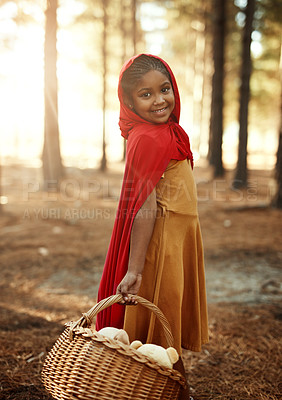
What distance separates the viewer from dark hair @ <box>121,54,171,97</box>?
2.06 m

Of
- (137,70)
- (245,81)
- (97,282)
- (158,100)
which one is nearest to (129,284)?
(158,100)

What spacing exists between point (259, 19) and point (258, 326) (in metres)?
12.7

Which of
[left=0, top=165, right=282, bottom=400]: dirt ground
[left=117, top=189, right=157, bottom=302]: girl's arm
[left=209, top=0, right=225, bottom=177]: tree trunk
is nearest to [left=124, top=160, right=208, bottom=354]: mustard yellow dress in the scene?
[left=117, top=189, right=157, bottom=302]: girl's arm

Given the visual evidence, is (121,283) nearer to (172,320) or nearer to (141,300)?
(141,300)

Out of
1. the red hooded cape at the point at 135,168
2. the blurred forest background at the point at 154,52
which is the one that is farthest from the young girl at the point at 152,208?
the blurred forest background at the point at 154,52

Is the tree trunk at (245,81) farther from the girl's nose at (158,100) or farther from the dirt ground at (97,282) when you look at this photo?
the girl's nose at (158,100)

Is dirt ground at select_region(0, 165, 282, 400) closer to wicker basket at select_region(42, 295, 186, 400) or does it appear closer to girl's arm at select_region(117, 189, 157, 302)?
wicker basket at select_region(42, 295, 186, 400)

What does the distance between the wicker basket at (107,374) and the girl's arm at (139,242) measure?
171 millimetres

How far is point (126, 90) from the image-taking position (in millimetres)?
2104

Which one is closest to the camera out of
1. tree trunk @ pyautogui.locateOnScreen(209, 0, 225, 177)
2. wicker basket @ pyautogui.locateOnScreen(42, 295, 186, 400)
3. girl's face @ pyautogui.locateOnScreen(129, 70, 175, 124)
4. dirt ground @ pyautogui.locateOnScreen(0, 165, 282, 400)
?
wicker basket @ pyautogui.locateOnScreen(42, 295, 186, 400)

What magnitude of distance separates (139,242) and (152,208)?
0.20 m

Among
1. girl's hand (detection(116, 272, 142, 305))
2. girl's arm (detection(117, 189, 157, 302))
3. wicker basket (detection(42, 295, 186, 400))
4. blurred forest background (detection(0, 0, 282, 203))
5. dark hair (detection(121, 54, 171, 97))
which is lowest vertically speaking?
wicker basket (detection(42, 295, 186, 400))

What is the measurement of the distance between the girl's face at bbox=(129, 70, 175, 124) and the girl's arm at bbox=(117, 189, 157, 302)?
1.46 feet

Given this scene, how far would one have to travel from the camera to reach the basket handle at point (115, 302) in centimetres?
190
